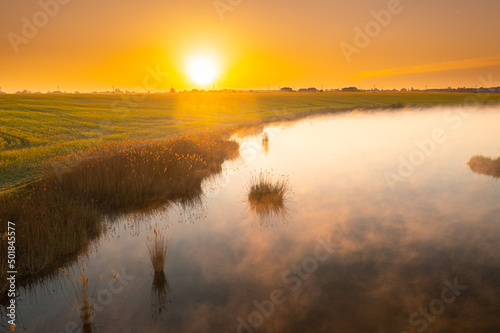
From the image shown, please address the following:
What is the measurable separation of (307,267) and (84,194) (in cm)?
789

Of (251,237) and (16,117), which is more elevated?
(16,117)

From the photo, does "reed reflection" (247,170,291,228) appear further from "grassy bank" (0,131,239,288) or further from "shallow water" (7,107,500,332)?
"grassy bank" (0,131,239,288)

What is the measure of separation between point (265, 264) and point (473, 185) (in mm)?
11686

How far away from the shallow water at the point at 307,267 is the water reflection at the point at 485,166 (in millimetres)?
1918

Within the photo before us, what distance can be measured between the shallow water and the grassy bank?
2.48 feet

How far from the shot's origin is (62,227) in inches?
284

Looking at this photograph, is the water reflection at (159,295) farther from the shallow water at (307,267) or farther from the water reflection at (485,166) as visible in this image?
the water reflection at (485,166)

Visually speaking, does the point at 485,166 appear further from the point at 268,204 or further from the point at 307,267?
the point at 307,267

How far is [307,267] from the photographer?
6.55m

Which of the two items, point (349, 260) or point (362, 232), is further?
point (362, 232)

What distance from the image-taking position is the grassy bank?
6.59 meters

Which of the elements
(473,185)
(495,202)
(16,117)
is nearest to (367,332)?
(495,202)

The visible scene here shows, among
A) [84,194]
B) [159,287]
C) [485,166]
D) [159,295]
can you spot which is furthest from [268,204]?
[485,166]

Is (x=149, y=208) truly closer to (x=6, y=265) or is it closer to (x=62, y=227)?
(x=62, y=227)
